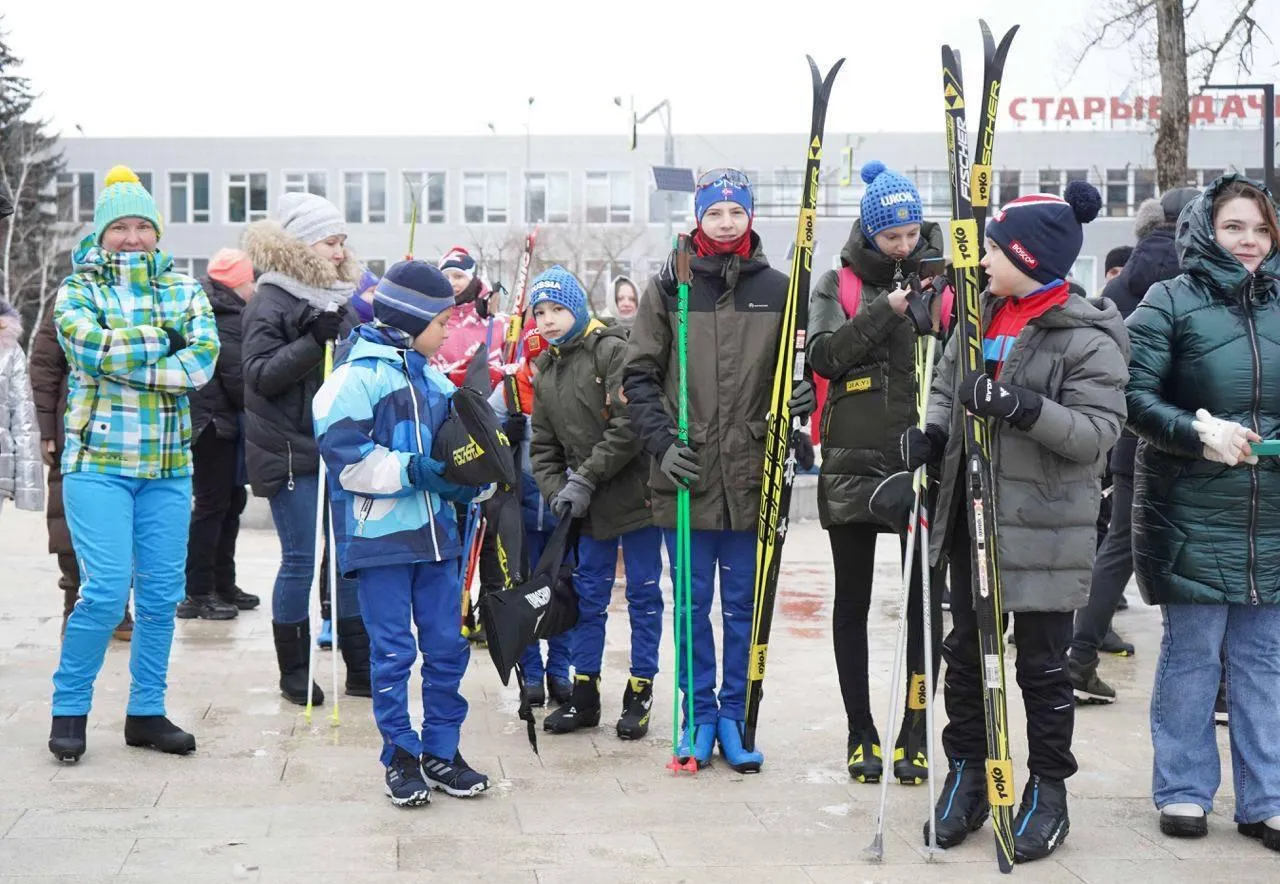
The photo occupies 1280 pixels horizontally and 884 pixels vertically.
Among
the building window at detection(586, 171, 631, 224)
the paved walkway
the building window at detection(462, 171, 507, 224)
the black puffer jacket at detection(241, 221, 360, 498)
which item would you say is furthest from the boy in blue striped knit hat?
the building window at detection(462, 171, 507, 224)

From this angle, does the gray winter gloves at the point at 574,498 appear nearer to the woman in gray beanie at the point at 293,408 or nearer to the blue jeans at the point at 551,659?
the blue jeans at the point at 551,659

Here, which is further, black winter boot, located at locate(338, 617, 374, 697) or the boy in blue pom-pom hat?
black winter boot, located at locate(338, 617, 374, 697)

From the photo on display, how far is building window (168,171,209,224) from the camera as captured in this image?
5706 cm

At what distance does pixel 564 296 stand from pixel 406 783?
2190 millimetres

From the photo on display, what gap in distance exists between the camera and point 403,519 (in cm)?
504

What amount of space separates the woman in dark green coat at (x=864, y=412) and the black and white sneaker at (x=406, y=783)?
4.93 ft

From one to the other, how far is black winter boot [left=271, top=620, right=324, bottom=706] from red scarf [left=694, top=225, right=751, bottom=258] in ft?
8.26

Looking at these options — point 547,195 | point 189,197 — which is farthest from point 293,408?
point 189,197

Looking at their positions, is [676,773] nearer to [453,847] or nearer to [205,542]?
[453,847]

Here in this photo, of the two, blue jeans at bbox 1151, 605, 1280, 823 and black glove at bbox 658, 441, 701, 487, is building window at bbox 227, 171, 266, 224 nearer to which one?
black glove at bbox 658, 441, 701, 487

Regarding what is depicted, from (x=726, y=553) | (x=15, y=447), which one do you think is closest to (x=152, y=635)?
(x=15, y=447)

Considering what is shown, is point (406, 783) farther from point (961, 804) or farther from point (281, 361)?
point (281, 361)

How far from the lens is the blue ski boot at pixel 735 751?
5441mm

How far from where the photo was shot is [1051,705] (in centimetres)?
455
